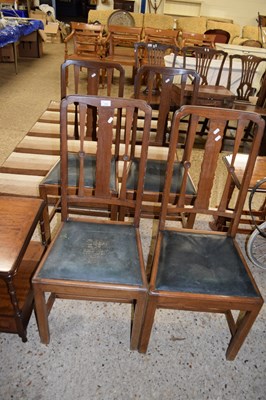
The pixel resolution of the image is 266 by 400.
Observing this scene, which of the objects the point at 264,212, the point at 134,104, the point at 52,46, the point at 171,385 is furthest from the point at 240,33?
the point at 171,385

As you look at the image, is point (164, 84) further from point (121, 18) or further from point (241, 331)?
point (121, 18)

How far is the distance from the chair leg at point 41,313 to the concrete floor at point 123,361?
6 centimetres

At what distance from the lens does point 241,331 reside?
3.82ft

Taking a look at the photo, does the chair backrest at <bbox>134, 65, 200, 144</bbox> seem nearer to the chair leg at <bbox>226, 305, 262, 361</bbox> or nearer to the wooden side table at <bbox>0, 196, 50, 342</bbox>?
the wooden side table at <bbox>0, 196, 50, 342</bbox>

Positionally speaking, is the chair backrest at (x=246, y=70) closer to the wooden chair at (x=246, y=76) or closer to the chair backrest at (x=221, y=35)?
the wooden chair at (x=246, y=76)

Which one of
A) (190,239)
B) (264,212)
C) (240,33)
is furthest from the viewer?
(240,33)

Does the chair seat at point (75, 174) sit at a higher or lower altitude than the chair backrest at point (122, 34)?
lower

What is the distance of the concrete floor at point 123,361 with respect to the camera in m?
1.15

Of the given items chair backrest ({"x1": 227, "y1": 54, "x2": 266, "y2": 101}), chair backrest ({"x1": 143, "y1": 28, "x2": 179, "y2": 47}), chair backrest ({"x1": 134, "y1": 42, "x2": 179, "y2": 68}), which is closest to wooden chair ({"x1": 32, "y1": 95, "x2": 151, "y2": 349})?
chair backrest ({"x1": 134, "y1": 42, "x2": 179, "y2": 68})

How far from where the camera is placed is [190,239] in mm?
1277

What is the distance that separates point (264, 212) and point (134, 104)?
1238mm

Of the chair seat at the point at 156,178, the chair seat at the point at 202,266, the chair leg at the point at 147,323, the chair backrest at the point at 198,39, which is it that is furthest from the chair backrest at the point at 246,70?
the chair leg at the point at 147,323

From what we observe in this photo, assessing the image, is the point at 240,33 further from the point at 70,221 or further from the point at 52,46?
the point at 70,221

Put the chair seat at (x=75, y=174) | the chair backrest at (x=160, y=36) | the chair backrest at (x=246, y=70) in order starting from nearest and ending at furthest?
the chair seat at (x=75, y=174) < the chair backrest at (x=246, y=70) < the chair backrest at (x=160, y=36)
